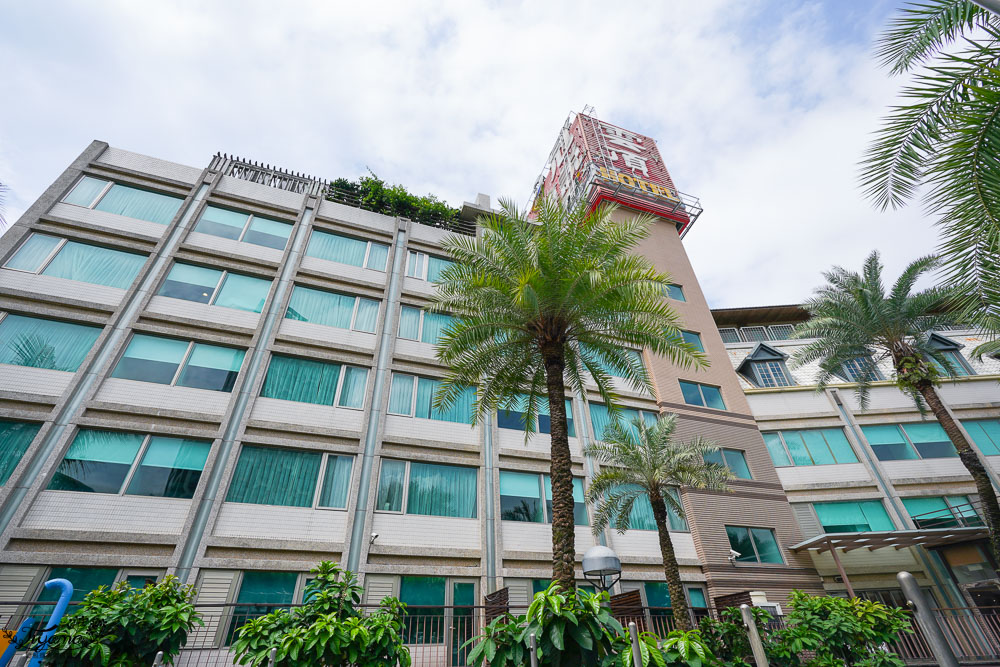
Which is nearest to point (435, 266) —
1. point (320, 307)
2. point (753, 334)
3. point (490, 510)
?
point (320, 307)

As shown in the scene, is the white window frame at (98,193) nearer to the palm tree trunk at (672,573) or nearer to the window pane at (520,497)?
the window pane at (520,497)

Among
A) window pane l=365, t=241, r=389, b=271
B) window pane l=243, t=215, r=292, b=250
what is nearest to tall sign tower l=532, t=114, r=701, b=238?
window pane l=365, t=241, r=389, b=271

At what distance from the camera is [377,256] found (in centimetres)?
2284

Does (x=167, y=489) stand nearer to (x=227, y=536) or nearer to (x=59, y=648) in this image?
(x=227, y=536)

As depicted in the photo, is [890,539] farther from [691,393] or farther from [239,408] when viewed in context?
[239,408]

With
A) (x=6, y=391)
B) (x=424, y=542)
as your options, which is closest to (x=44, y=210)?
(x=6, y=391)

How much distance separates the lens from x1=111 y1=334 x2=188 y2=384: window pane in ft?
52.5

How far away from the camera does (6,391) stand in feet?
46.3

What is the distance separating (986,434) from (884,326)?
11.2m

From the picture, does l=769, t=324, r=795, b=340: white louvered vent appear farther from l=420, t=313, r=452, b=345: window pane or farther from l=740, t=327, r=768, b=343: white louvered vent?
l=420, t=313, r=452, b=345: window pane

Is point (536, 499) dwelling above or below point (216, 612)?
above

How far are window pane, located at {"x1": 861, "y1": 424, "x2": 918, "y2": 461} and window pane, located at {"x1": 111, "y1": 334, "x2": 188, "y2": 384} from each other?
3261 centimetres

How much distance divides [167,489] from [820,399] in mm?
31077

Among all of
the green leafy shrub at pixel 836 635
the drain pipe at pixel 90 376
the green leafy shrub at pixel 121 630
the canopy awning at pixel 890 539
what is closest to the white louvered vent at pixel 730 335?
the canopy awning at pixel 890 539
